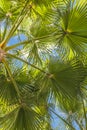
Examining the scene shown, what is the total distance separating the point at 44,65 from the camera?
486cm

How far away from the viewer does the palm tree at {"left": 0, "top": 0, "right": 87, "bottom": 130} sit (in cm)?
427

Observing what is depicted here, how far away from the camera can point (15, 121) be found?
4293 millimetres

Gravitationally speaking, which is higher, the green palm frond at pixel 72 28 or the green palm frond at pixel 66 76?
the green palm frond at pixel 72 28

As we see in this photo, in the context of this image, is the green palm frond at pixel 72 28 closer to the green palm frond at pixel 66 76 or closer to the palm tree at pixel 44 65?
the palm tree at pixel 44 65

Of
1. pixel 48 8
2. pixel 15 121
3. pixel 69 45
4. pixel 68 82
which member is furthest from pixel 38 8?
pixel 15 121

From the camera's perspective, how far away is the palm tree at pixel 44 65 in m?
4.27

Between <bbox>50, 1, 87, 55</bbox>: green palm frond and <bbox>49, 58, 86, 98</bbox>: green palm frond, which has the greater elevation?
<bbox>50, 1, 87, 55</bbox>: green palm frond

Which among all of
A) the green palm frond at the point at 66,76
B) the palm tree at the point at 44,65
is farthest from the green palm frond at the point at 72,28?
the green palm frond at the point at 66,76

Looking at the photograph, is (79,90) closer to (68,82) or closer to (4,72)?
(68,82)

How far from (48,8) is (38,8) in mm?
180

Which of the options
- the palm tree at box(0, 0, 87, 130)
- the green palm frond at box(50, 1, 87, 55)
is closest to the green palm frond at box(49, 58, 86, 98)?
the palm tree at box(0, 0, 87, 130)

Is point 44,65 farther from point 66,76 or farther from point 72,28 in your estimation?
point 72,28

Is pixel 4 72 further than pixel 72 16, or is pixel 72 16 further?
pixel 4 72

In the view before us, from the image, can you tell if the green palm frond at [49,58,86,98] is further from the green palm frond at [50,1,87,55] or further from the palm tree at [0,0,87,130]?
the green palm frond at [50,1,87,55]
